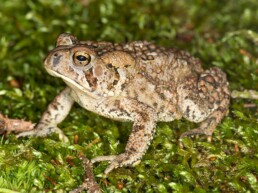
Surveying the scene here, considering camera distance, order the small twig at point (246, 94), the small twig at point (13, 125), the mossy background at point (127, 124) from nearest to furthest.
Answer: the mossy background at point (127, 124), the small twig at point (13, 125), the small twig at point (246, 94)

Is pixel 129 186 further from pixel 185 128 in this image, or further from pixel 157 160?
pixel 185 128

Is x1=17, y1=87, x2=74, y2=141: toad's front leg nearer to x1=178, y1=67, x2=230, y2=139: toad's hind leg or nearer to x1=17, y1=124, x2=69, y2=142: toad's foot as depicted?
x1=17, y1=124, x2=69, y2=142: toad's foot

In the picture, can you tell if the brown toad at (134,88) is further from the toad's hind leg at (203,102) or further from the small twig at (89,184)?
the small twig at (89,184)

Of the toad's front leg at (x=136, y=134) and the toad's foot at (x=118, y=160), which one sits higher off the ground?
the toad's front leg at (x=136, y=134)

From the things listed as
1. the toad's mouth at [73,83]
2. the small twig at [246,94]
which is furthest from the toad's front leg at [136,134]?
the small twig at [246,94]

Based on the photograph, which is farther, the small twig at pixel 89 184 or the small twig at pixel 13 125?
the small twig at pixel 13 125

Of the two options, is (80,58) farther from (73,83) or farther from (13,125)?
(13,125)
